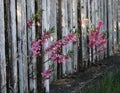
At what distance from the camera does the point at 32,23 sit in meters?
4.74

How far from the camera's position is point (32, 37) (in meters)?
4.89

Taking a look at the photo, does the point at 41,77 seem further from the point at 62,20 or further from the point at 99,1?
the point at 99,1

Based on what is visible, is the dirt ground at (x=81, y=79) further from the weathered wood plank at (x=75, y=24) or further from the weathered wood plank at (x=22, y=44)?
the weathered wood plank at (x=22, y=44)

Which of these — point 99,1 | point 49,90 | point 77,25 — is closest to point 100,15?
point 99,1

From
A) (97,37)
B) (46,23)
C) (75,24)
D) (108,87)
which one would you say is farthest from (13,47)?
(97,37)

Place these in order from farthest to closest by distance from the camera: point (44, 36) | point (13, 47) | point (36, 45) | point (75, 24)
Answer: point (75, 24), point (44, 36), point (36, 45), point (13, 47)

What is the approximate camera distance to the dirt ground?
214 inches

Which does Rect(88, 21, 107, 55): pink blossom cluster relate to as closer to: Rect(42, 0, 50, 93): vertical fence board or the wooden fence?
the wooden fence

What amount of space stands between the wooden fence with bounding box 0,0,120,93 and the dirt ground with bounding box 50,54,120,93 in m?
0.11

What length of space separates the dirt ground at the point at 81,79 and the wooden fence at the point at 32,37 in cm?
11

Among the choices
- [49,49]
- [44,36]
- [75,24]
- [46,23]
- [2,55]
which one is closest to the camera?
[2,55]

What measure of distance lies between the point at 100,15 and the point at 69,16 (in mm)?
1475

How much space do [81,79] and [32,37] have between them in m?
1.43

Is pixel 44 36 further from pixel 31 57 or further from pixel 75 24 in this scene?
pixel 75 24
